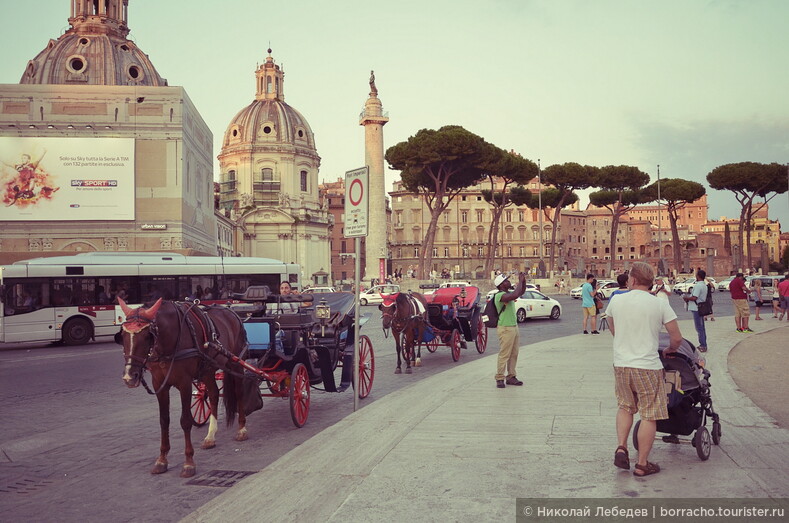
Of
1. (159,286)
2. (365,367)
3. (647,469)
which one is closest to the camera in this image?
(647,469)

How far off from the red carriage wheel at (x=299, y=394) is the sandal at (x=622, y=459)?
3625mm

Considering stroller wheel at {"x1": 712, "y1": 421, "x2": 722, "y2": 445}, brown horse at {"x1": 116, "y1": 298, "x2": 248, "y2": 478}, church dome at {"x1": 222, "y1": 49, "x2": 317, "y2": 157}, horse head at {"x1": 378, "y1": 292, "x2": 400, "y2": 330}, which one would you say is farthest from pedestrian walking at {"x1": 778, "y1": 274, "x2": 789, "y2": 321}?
church dome at {"x1": 222, "y1": 49, "x2": 317, "y2": 157}

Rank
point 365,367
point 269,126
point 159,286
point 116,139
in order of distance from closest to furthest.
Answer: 1. point 365,367
2. point 159,286
3. point 116,139
4. point 269,126

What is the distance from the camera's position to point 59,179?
148ft

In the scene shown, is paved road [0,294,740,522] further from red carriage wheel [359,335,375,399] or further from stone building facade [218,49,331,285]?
stone building facade [218,49,331,285]

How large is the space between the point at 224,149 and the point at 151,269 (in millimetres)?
74714

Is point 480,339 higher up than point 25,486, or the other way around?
point 480,339

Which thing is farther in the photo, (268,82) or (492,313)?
(268,82)

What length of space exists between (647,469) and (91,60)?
68.6m

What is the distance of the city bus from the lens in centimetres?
2073

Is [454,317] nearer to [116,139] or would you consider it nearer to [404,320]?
[404,320]

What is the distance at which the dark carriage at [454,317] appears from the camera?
1446 centimetres

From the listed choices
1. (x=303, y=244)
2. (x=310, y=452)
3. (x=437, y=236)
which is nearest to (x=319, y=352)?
(x=310, y=452)

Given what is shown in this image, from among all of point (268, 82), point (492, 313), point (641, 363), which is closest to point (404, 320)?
point (492, 313)
